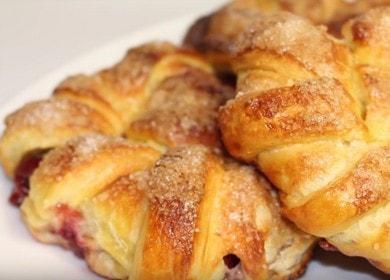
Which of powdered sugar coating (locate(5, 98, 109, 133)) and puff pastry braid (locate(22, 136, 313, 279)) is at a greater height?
powdered sugar coating (locate(5, 98, 109, 133))

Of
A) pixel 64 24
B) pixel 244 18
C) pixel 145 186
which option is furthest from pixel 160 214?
pixel 64 24

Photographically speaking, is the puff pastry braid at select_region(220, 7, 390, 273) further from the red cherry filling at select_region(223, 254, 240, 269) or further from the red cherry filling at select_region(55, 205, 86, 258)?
the red cherry filling at select_region(55, 205, 86, 258)

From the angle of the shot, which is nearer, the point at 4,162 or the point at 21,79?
the point at 4,162

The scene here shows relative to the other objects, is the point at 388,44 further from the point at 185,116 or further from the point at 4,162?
the point at 4,162

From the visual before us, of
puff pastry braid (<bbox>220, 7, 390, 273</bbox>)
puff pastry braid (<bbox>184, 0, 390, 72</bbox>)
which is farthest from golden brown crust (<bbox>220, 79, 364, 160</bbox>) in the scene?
puff pastry braid (<bbox>184, 0, 390, 72</bbox>)

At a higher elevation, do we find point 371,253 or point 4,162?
point 4,162

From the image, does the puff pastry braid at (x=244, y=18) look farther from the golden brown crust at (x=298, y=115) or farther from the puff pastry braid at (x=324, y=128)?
the golden brown crust at (x=298, y=115)

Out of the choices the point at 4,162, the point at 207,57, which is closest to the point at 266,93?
the point at 207,57
